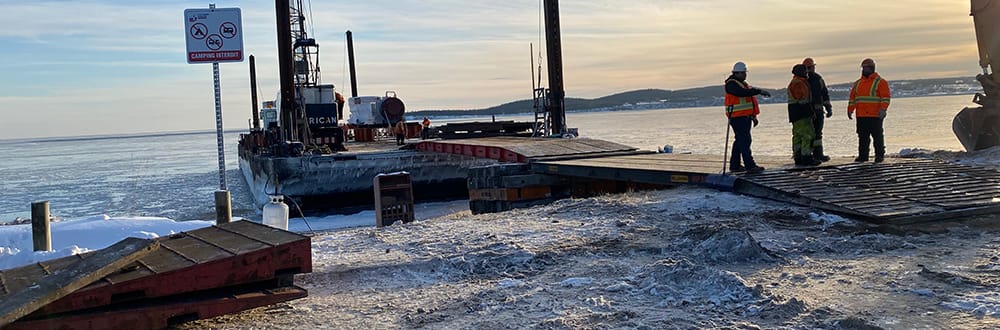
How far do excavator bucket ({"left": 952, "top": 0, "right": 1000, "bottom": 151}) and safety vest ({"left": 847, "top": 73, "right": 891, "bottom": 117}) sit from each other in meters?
8.25

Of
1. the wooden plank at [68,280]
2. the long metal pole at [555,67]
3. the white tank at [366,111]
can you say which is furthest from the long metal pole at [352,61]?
the wooden plank at [68,280]

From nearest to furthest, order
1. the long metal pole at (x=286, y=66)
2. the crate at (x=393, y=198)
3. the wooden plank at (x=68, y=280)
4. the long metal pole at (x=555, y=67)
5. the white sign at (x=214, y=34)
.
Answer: the wooden plank at (x=68, y=280) → the white sign at (x=214, y=34) → the crate at (x=393, y=198) → the long metal pole at (x=286, y=66) → the long metal pole at (x=555, y=67)

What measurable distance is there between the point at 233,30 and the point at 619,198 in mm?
4751

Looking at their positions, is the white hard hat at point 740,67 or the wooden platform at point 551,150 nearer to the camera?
the white hard hat at point 740,67

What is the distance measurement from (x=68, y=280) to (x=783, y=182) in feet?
23.4

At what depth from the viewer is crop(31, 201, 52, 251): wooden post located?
834 centimetres

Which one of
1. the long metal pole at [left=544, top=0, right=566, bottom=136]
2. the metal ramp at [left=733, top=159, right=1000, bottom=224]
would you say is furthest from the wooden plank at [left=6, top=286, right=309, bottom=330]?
the long metal pole at [left=544, top=0, right=566, bottom=136]

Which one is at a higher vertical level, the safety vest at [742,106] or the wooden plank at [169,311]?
the safety vest at [742,106]

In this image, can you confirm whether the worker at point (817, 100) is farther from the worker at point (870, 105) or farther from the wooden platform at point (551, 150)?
the wooden platform at point (551, 150)

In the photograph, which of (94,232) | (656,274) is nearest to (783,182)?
(656,274)

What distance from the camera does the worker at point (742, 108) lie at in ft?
30.6

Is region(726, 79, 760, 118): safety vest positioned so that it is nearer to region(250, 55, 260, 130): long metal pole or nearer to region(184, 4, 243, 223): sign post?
region(184, 4, 243, 223): sign post

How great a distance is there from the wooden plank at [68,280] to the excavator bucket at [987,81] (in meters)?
17.5

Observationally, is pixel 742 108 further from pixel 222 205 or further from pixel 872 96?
pixel 222 205
